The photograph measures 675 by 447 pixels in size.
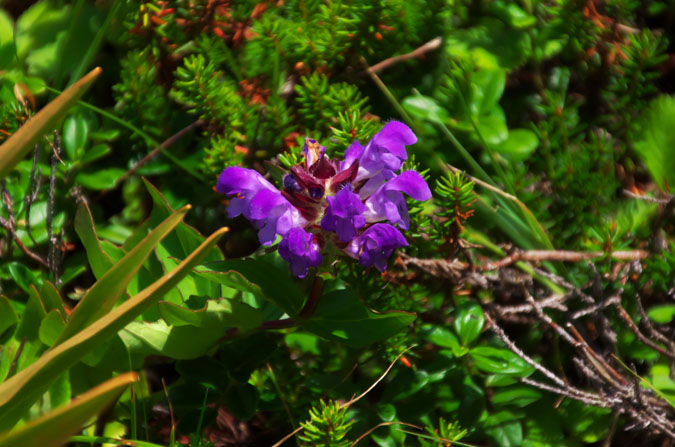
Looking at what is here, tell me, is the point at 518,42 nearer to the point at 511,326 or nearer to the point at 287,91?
the point at 287,91

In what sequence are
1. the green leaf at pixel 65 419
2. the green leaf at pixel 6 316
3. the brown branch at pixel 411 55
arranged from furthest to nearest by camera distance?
the brown branch at pixel 411 55
the green leaf at pixel 6 316
the green leaf at pixel 65 419

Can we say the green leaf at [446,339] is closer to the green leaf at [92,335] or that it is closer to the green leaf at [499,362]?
the green leaf at [499,362]

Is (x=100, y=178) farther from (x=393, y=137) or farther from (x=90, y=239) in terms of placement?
(x=393, y=137)

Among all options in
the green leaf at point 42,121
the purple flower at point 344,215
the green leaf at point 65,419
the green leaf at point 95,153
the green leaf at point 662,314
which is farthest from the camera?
the green leaf at point 95,153

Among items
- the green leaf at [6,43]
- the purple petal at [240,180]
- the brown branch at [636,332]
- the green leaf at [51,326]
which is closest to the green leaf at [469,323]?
the brown branch at [636,332]

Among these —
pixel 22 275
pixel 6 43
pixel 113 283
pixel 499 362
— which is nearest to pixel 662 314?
pixel 499 362

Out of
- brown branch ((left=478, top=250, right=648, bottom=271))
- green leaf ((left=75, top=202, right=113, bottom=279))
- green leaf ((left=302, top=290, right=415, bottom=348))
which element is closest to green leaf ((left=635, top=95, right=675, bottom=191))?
brown branch ((left=478, top=250, right=648, bottom=271))

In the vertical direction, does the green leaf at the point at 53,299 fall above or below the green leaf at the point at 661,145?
above
